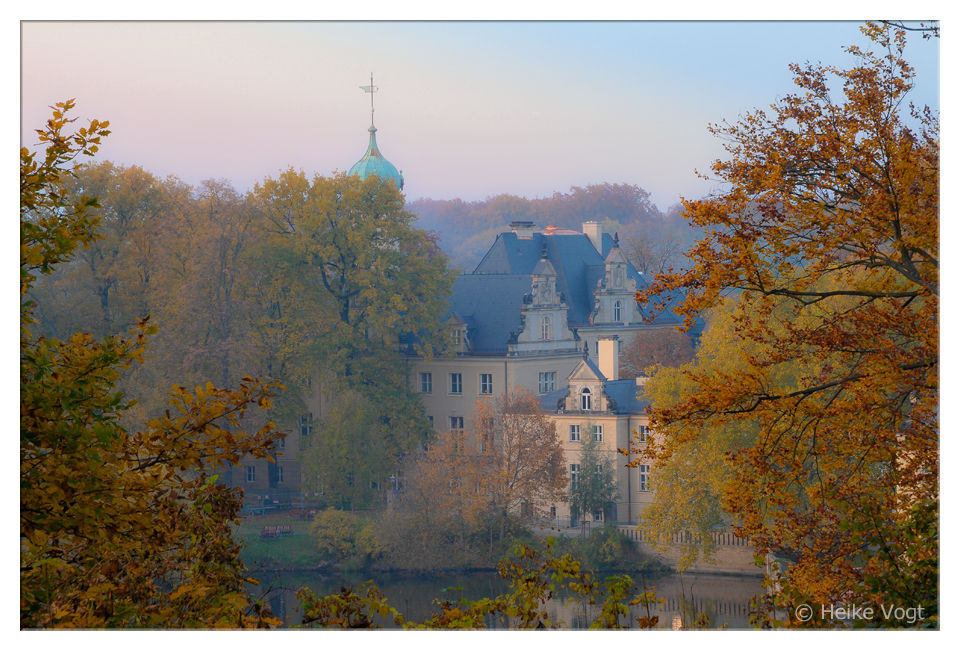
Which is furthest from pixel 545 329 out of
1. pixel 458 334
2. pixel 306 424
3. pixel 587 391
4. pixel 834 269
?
pixel 834 269

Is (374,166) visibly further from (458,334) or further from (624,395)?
(624,395)

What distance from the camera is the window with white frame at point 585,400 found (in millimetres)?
30422

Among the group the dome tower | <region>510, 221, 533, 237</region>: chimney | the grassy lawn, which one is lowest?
the grassy lawn

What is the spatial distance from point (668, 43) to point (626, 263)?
17.0m

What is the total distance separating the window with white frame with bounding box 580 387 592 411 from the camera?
30.4 m

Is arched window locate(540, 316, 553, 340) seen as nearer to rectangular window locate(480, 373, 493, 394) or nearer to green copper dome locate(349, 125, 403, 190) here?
rectangular window locate(480, 373, 493, 394)

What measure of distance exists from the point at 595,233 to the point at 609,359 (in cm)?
721

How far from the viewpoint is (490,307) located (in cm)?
3622

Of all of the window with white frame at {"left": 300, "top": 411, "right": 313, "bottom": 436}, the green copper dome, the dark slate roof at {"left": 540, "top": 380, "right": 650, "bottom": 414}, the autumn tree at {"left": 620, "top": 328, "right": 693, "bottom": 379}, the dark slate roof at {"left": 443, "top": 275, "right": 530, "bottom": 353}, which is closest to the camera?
the dark slate roof at {"left": 540, "top": 380, "right": 650, "bottom": 414}

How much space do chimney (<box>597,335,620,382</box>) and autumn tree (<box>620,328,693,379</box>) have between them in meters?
0.86

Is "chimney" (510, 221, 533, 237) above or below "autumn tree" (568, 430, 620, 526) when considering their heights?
above

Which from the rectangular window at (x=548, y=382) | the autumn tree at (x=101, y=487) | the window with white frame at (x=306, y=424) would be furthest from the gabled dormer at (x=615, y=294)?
the autumn tree at (x=101, y=487)

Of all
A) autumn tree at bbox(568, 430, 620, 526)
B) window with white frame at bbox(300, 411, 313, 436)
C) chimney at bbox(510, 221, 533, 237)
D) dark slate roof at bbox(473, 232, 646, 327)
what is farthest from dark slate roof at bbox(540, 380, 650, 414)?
dark slate roof at bbox(473, 232, 646, 327)
